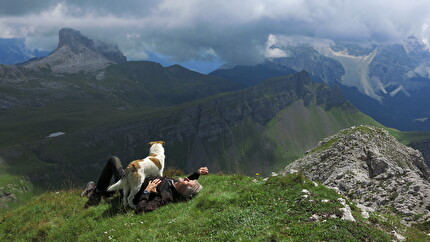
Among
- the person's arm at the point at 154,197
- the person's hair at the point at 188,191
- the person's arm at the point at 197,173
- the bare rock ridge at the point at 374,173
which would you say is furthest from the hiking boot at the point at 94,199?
the bare rock ridge at the point at 374,173

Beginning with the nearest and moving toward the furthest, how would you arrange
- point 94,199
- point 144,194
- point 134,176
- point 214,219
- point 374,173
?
point 214,219 → point 134,176 → point 144,194 → point 94,199 → point 374,173

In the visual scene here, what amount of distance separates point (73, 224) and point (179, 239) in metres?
6.29

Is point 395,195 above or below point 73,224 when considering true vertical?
below

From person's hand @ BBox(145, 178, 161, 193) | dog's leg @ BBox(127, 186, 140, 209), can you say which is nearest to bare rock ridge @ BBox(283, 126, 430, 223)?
person's hand @ BBox(145, 178, 161, 193)

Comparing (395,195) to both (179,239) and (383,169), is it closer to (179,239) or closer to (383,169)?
(383,169)

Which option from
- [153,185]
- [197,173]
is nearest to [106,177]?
[153,185]

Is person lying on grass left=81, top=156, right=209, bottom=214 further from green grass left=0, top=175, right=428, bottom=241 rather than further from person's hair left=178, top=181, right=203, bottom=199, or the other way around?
green grass left=0, top=175, right=428, bottom=241

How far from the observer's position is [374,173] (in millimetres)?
37094

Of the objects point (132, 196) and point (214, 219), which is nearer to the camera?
point (214, 219)

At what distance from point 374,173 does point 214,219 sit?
29.6 m

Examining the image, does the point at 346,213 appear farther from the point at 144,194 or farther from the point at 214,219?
the point at 144,194

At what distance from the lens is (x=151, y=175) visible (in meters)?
17.8

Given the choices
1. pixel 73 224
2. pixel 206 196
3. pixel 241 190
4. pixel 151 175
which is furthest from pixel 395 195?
pixel 73 224

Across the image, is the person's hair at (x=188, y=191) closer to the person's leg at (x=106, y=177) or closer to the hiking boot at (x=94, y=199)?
the person's leg at (x=106, y=177)
